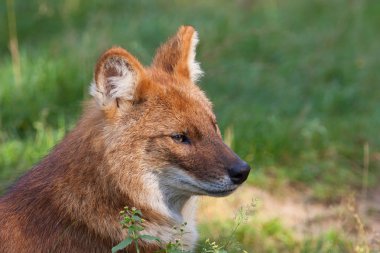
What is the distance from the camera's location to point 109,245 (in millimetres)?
4340

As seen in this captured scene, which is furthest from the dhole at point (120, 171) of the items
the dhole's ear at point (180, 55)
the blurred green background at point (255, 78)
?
the blurred green background at point (255, 78)

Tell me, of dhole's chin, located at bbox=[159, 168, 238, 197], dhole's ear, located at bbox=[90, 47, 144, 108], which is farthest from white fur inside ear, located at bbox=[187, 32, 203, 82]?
dhole's chin, located at bbox=[159, 168, 238, 197]

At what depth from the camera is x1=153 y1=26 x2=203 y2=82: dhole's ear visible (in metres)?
4.97

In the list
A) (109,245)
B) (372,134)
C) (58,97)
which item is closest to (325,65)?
(372,134)

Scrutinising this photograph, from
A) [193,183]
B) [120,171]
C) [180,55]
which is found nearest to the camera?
[120,171]

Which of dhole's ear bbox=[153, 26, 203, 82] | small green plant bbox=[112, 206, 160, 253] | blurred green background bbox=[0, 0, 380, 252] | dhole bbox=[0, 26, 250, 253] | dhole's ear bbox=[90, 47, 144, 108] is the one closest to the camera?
small green plant bbox=[112, 206, 160, 253]

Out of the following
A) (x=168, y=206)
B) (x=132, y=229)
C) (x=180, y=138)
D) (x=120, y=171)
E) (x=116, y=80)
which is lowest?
(x=168, y=206)

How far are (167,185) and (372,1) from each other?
754cm

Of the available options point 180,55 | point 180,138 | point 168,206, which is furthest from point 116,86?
point 168,206

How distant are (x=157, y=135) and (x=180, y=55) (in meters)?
0.70

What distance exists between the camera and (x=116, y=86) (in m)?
4.51

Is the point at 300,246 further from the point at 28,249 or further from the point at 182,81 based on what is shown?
the point at 28,249

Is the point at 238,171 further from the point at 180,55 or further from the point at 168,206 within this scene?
the point at 180,55

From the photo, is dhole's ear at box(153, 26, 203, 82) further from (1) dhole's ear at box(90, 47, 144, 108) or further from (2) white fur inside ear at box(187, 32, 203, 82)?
(1) dhole's ear at box(90, 47, 144, 108)
